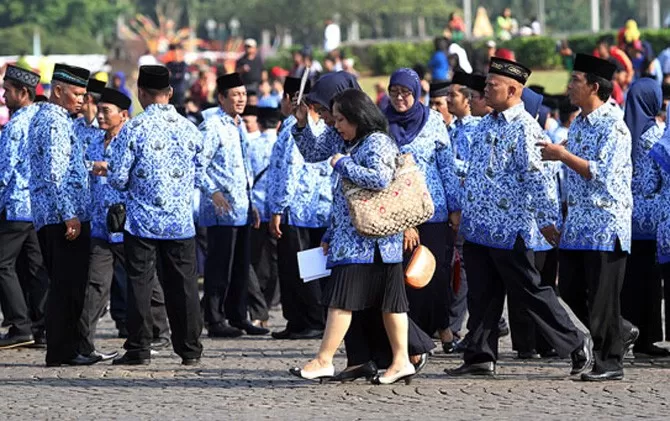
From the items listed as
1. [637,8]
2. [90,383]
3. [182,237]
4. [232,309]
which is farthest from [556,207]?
[637,8]

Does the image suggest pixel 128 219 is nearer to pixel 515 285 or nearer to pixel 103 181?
pixel 103 181

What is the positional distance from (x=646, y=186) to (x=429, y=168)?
1.50 m

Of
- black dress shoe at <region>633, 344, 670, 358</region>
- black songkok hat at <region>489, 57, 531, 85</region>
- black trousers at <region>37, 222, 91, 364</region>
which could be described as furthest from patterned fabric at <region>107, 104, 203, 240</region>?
black dress shoe at <region>633, 344, 670, 358</region>

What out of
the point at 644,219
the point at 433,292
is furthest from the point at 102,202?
the point at 644,219

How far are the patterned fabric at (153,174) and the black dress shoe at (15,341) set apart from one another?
2.41 m

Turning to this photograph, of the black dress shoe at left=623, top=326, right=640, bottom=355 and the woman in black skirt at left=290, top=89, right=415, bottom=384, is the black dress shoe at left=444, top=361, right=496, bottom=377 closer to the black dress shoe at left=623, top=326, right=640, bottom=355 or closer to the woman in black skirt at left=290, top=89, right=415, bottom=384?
the woman in black skirt at left=290, top=89, right=415, bottom=384

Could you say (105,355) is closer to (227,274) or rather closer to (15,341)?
(15,341)

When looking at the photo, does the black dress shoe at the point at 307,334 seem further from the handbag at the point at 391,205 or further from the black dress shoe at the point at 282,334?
the handbag at the point at 391,205

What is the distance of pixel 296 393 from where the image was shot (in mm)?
10172

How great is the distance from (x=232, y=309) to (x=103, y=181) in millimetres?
2046

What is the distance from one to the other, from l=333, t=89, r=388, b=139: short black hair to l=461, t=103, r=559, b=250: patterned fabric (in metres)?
0.75

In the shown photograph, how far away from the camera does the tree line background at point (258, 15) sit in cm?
9475

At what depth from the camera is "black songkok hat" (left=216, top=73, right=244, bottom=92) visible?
13555mm

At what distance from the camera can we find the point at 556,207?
10500 mm
